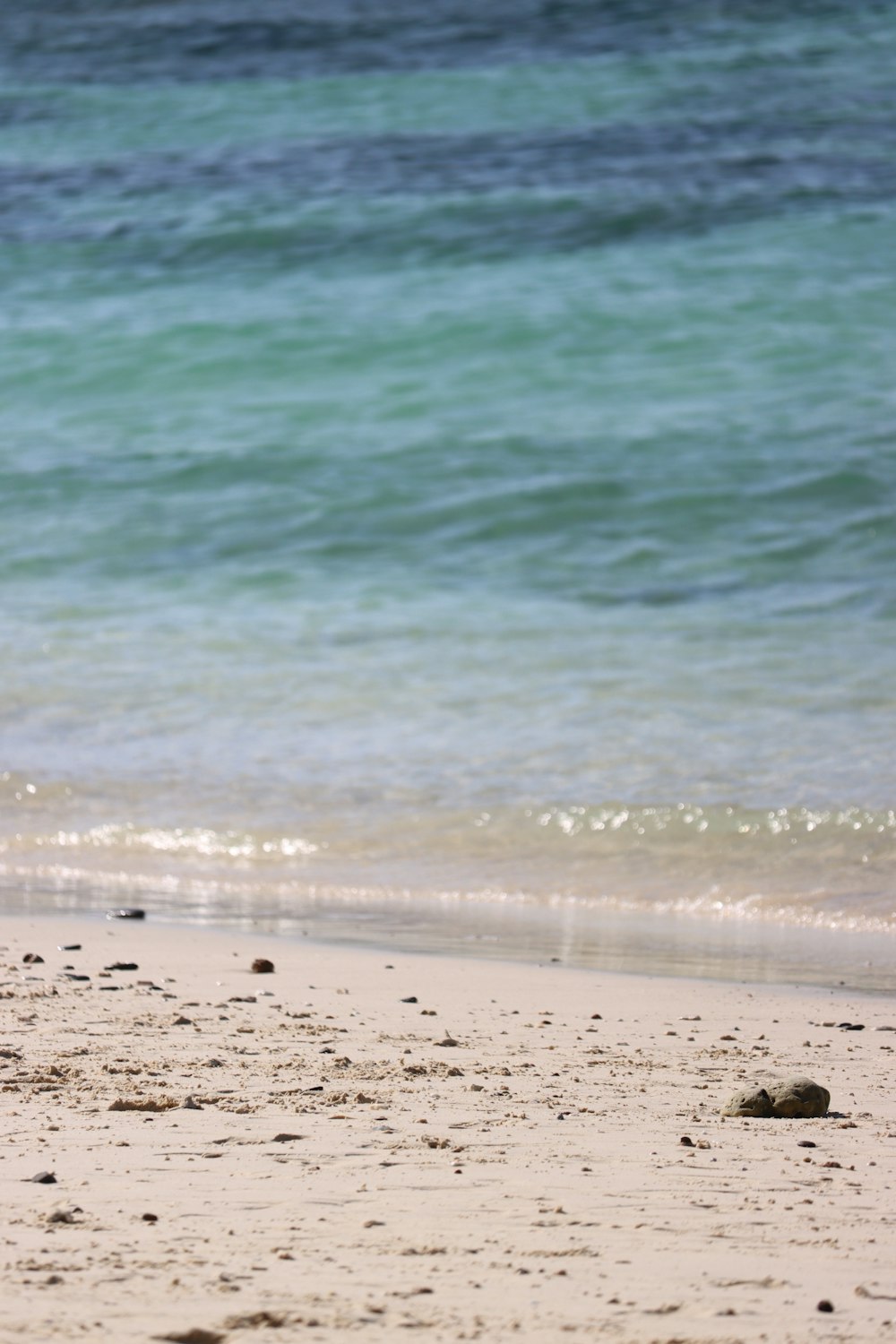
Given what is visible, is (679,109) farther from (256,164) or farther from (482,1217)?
(482,1217)

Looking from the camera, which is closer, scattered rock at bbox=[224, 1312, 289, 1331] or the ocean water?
scattered rock at bbox=[224, 1312, 289, 1331]

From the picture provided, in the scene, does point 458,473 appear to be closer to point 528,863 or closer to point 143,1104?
point 528,863

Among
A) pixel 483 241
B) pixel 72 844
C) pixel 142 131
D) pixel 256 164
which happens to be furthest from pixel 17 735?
pixel 142 131

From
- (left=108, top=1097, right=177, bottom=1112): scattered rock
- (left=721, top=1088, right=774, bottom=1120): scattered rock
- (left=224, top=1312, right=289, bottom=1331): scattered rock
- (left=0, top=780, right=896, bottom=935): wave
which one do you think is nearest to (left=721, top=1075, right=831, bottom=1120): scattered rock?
(left=721, top=1088, right=774, bottom=1120): scattered rock

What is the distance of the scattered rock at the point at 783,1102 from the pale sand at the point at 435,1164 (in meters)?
0.03

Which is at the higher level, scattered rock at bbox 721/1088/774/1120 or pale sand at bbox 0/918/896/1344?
scattered rock at bbox 721/1088/774/1120

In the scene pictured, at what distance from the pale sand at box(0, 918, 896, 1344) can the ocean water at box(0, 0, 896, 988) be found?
0.82 metres

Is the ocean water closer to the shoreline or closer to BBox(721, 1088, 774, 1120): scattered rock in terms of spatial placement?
the shoreline

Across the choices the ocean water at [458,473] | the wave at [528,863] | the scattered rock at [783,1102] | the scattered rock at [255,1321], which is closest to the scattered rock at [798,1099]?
the scattered rock at [783,1102]

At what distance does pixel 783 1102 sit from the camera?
2.73 meters

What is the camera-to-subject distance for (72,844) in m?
5.55

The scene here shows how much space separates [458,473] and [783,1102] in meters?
7.00

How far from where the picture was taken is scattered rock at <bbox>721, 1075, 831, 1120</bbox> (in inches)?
107

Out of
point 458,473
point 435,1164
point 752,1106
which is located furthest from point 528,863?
Answer: point 458,473
